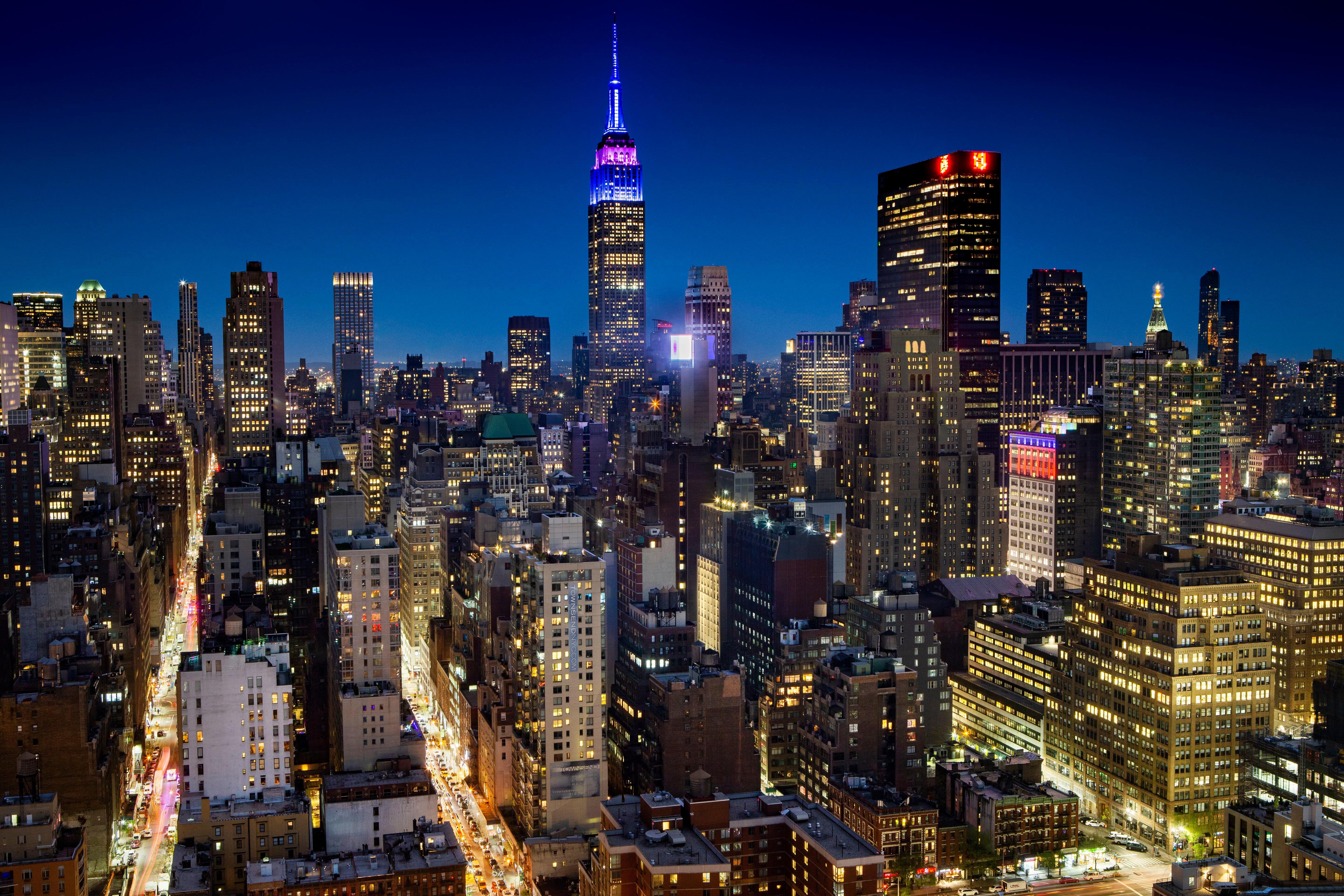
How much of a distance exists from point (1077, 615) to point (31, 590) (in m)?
92.4

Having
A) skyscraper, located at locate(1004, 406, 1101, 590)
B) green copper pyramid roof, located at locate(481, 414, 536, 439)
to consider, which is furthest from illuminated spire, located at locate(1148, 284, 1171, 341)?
green copper pyramid roof, located at locate(481, 414, 536, 439)

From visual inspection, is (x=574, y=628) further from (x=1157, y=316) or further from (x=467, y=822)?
(x=1157, y=316)

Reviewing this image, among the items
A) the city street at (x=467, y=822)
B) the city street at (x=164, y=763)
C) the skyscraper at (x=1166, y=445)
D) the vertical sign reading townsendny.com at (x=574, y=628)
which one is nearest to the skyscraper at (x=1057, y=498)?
the skyscraper at (x=1166, y=445)

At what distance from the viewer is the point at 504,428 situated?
195m

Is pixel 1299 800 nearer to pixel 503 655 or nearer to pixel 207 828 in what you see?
pixel 503 655

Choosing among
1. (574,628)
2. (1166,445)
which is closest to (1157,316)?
(1166,445)

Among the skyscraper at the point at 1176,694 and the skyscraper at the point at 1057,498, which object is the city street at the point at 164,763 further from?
the skyscraper at the point at 1057,498

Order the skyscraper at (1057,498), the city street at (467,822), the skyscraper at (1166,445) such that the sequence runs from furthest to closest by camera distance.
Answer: the skyscraper at (1057,498)
the skyscraper at (1166,445)
the city street at (467,822)

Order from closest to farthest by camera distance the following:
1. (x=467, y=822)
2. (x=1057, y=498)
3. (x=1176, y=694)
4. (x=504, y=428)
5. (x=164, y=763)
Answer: (x=1176, y=694) < (x=467, y=822) < (x=164, y=763) < (x=1057, y=498) < (x=504, y=428)

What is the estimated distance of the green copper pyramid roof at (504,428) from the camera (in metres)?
194

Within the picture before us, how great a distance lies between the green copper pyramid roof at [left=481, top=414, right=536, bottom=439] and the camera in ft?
637

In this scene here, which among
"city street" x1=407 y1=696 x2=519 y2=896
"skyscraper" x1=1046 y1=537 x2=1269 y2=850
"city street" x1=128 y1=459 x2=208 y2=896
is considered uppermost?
"skyscraper" x1=1046 y1=537 x2=1269 y2=850

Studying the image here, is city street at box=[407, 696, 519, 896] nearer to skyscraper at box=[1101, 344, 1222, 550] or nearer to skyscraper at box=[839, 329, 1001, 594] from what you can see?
skyscraper at box=[839, 329, 1001, 594]

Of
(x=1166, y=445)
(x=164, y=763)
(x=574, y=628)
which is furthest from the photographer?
(x=1166, y=445)
